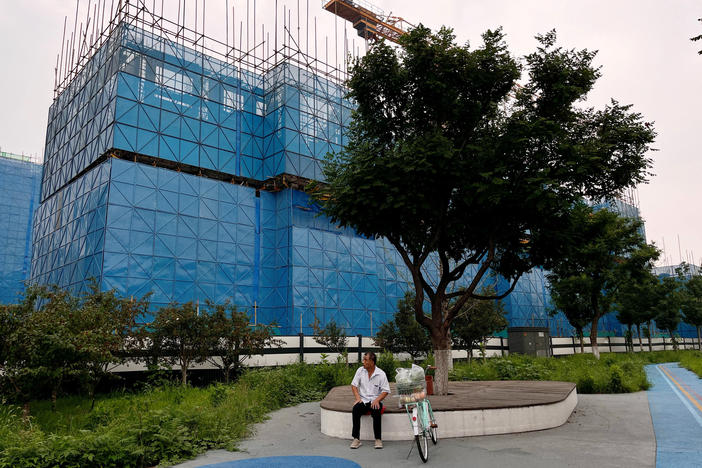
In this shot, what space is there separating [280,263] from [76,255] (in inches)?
489

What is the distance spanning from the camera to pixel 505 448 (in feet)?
24.7

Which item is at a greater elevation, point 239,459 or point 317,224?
point 317,224

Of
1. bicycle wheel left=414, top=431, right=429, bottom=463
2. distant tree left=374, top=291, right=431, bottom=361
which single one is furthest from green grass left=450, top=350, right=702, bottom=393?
bicycle wheel left=414, top=431, right=429, bottom=463

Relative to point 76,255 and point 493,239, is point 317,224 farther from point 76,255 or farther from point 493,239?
point 493,239

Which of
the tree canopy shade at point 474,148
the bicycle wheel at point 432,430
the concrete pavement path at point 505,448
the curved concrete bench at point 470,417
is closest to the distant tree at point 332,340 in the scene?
the tree canopy shade at point 474,148

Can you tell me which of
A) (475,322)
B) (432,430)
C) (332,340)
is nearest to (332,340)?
(332,340)

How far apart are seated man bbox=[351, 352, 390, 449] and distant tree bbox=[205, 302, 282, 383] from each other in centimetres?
1051

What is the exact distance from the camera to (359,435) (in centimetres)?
806

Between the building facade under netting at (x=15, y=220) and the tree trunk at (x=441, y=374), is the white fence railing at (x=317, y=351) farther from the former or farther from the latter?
the building facade under netting at (x=15, y=220)

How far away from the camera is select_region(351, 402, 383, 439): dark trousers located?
7904 millimetres

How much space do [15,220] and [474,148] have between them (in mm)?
50068

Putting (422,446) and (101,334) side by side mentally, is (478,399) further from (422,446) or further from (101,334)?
(101,334)

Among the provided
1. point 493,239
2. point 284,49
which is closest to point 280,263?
point 284,49

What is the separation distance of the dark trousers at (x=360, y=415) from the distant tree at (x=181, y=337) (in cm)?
1066
